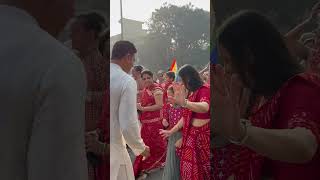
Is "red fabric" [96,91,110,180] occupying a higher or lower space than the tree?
lower

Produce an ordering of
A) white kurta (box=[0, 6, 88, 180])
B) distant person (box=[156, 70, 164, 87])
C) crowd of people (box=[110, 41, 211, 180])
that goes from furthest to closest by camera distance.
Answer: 1. distant person (box=[156, 70, 164, 87])
2. crowd of people (box=[110, 41, 211, 180])
3. white kurta (box=[0, 6, 88, 180])

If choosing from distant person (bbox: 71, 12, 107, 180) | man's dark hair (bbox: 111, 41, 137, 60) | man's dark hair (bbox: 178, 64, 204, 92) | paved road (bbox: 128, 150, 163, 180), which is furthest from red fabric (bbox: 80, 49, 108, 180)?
paved road (bbox: 128, 150, 163, 180)

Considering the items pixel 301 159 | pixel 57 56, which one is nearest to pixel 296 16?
pixel 301 159

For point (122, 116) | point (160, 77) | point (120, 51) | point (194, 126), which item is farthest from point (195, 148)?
point (160, 77)

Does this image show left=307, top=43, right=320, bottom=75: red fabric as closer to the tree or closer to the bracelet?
the bracelet

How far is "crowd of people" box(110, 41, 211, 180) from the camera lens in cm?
239

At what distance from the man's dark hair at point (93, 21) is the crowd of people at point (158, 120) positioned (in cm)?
68

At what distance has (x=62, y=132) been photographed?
657 mm

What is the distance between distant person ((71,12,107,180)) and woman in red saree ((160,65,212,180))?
1661 mm

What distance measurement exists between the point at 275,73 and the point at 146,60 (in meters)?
4.63

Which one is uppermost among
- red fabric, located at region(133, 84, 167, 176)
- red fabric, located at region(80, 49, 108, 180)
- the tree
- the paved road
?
the tree

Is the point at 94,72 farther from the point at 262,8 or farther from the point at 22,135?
the point at 22,135

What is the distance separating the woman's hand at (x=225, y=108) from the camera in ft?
4.33

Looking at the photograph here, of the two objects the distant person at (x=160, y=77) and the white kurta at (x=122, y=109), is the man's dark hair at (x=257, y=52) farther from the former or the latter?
the distant person at (x=160, y=77)
